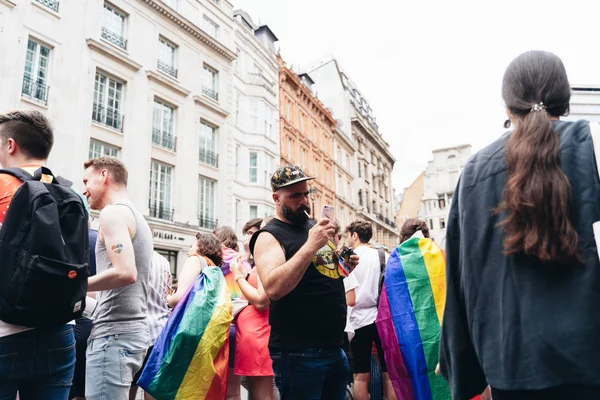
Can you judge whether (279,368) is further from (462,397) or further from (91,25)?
(91,25)

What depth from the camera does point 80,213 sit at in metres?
2.58

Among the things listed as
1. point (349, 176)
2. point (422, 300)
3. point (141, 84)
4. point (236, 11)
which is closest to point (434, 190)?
point (349, 176)

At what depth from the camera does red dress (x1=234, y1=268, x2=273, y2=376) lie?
430cm

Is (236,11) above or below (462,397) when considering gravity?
above

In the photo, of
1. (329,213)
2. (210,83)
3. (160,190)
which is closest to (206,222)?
(160,190)

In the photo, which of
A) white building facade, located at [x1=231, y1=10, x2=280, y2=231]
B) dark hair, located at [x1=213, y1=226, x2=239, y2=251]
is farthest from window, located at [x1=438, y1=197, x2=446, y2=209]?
dark hair, located at [x1=213, y1=226, x2=239, y2=251]

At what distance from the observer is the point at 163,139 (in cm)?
2072

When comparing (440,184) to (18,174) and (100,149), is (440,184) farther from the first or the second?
(18,174)

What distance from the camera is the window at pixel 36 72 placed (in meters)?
15.7

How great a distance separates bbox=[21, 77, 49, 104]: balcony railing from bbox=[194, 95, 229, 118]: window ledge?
740cm

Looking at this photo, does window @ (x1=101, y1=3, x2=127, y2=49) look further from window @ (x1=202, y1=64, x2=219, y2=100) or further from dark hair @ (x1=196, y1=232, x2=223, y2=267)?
dark hair @ (x1=196, y1=232, x2=223, y2=267)

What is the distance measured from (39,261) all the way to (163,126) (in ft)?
64.3

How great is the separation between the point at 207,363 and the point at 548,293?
10.5ft

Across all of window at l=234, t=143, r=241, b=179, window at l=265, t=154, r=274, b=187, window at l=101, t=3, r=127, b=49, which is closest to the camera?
window at l=101, t=3, r=127, b=49
